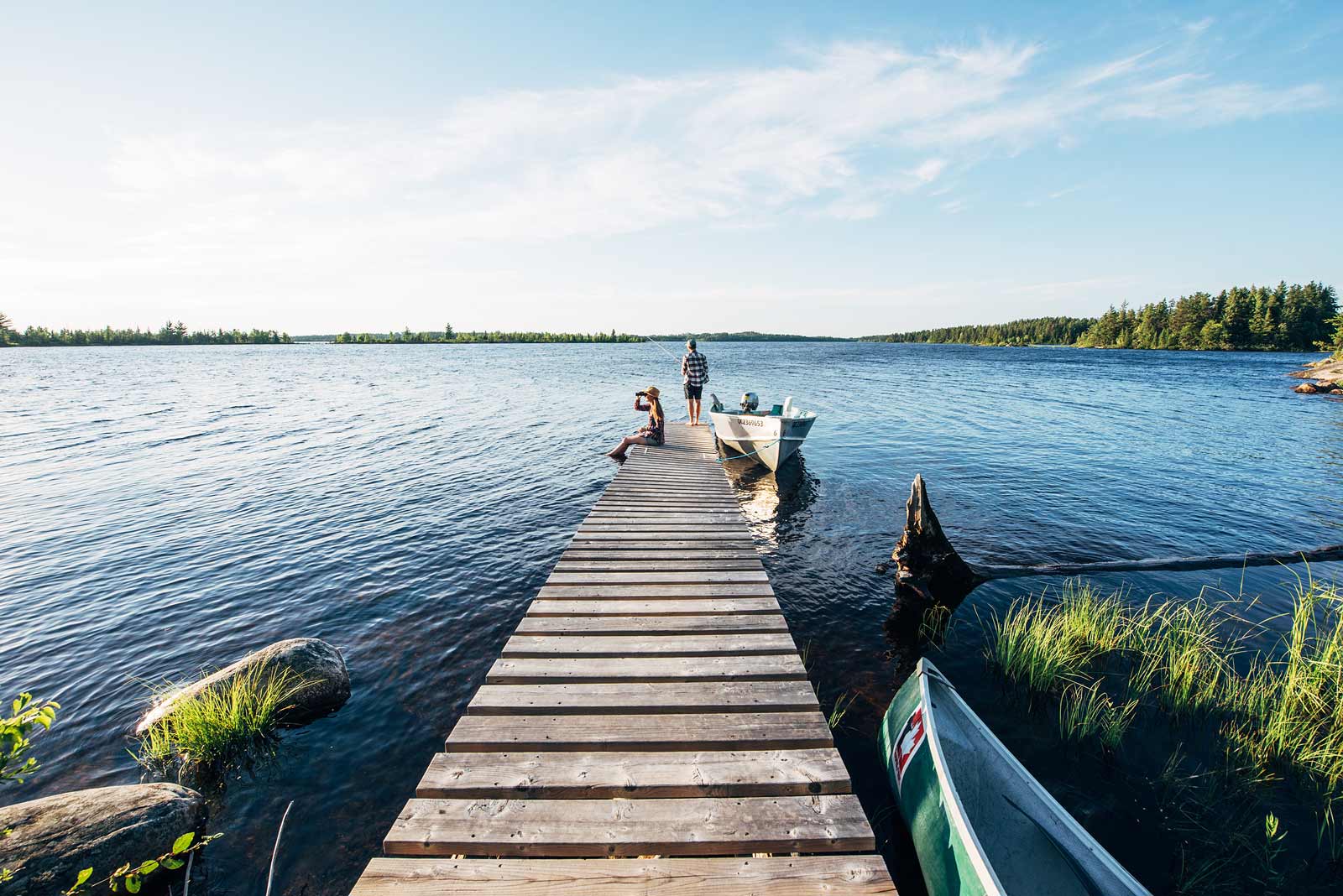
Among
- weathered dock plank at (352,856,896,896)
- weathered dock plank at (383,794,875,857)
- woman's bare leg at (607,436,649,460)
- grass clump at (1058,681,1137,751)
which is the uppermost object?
woman's bare leg at (607,436,649,460)

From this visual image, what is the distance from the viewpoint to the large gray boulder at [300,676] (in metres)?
6.07

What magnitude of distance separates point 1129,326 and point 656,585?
160m

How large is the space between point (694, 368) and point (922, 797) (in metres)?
14.4

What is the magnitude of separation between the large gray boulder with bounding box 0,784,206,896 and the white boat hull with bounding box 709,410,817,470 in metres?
14.0

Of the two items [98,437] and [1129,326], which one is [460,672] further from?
[1129,326]

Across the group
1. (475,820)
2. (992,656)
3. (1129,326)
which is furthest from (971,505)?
(1129,326)

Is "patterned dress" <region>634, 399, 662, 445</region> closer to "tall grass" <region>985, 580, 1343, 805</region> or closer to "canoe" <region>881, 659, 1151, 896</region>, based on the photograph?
"tall grass" <region>985, 580, 1343, 805</region>

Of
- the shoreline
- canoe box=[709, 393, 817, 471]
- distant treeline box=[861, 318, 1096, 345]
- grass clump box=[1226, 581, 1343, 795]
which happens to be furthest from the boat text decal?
distant treeline box=[861, 318, 1096, 345]

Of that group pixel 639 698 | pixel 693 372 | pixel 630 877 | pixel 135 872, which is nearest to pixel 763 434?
pixel 693 372

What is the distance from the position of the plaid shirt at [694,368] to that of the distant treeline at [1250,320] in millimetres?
122944

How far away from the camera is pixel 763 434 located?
1606 centimetres

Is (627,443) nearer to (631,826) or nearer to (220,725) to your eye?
(220,725)

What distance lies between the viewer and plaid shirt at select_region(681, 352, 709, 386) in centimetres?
1702

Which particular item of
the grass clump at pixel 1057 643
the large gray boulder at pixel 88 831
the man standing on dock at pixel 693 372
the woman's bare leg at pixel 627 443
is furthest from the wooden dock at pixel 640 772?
the man standing on dock at pixel 693 372
